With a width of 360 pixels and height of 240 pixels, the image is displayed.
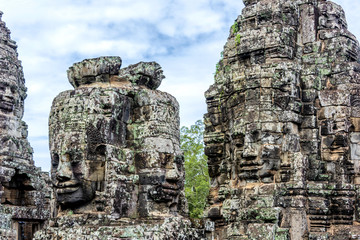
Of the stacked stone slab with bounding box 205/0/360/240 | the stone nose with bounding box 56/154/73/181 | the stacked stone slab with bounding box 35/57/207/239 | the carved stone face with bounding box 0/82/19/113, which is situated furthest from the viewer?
the carved stone face with bounding box 0/82/19/113

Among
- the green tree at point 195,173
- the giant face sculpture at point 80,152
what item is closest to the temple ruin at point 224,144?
the giant face sculpture at point 80,152

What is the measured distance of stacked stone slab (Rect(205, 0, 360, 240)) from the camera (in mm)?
14719

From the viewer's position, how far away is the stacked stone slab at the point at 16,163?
19.1 m

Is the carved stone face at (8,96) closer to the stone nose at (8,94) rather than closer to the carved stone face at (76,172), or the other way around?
the stone nose at (8,94)

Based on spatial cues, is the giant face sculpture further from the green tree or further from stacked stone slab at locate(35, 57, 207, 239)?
the green tree

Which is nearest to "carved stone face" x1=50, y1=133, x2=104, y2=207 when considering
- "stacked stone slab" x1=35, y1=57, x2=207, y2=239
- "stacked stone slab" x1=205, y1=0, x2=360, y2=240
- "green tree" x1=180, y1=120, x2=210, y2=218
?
"stacked stone slab" x1=35, y1=57, x2=207, y2=239

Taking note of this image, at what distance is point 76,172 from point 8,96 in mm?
11169

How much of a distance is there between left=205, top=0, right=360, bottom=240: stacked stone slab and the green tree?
408 inches

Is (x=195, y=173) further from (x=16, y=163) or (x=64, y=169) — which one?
(x=64, y=169)

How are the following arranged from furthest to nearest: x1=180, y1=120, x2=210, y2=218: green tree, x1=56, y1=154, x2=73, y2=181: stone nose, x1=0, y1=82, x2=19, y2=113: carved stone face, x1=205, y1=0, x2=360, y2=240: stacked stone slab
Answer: x1=180, y1=120, x2=210, y2=218: green tree < x1=0, y1=82, x2=19, y2=113: carved stone face < x1=205, y1=0, x2=360, y2=240: stacked stone slab < x1=56, y1=154, x2=73, y2=181: stone nose

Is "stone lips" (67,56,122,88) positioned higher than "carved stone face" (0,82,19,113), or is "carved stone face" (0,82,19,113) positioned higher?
"carved stone face" (0,82,19,113)

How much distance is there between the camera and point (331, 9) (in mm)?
16938

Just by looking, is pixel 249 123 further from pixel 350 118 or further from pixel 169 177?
pixel 169 177

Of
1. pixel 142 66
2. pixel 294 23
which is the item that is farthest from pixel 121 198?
pixel 294 23
